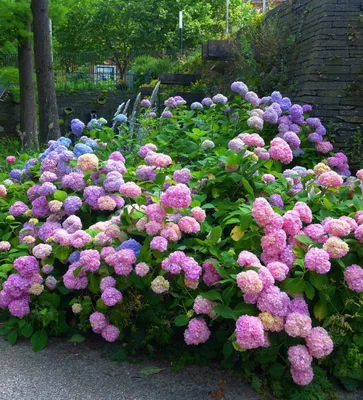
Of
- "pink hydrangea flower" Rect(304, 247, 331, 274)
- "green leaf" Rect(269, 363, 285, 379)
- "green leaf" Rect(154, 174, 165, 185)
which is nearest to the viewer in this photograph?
"pink hydrangea flower" Rect(304, 247, 331, 274)

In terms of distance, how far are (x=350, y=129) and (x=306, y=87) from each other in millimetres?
660

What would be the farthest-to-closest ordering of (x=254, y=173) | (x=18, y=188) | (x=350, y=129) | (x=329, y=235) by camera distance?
(x=350, y=129) → (x=18, y=188) → (x=254, y=173) → (x=329, y=235)

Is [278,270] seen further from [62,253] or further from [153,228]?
[62,253]

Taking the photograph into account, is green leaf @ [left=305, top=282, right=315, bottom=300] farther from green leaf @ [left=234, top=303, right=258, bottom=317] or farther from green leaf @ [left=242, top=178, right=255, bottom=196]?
green leaf @ [left=242, top=178, right=255, bottom=196]

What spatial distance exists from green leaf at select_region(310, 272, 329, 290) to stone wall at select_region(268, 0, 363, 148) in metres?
3.23

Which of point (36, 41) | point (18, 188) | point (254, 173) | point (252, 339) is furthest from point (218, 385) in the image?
point (36, 41)

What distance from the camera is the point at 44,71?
8461 millimetres

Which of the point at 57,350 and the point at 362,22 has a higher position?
the point at 362,22

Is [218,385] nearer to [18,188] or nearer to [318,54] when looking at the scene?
[18,188]

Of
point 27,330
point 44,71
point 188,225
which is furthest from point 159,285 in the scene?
point 44,71

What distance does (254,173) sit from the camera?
301cm

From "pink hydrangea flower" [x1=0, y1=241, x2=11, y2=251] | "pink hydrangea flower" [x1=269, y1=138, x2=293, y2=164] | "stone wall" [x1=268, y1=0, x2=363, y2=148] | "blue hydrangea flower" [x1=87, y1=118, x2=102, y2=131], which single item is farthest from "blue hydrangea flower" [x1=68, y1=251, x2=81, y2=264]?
"stone wall" [x1=268, y1=0, x2=363, y2=148]

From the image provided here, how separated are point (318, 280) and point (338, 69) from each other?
3.67 meters

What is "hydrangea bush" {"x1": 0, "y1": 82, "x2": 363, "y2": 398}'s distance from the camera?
218cm
